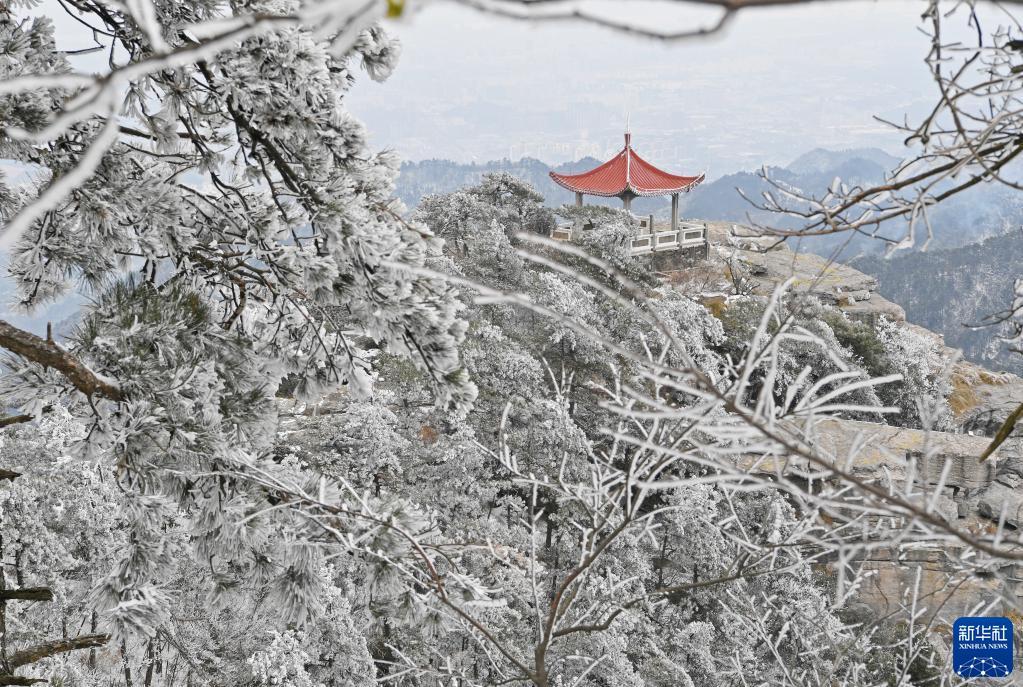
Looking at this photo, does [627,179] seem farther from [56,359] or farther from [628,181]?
[56,359]

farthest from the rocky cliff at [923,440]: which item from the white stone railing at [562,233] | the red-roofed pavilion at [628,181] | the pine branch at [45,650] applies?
the white stone railing at [562,233]

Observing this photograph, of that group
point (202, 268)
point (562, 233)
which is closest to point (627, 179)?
point (562, 233)

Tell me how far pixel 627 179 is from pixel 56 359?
1946cm

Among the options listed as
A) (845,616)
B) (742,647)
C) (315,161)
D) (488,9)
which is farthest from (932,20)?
(845,616)

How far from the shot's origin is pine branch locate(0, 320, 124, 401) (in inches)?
99.3

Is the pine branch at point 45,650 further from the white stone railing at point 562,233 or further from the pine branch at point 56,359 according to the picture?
the white stone railing at point 562,233

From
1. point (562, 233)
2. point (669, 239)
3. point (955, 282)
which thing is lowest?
point (955, 282)

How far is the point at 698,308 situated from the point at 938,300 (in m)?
31.6

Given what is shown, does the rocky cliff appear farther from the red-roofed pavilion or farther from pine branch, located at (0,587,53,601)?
pine branch, located at (0,587,53,601)

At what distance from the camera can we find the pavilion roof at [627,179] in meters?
20.9

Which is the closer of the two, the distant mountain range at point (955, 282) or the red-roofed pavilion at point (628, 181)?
the red-roofed pavilion at point (628, 181)

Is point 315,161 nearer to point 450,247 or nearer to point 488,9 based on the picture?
point 488,9

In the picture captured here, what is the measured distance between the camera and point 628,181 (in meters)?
20.7

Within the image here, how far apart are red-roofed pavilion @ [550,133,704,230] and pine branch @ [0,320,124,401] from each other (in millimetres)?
18622
